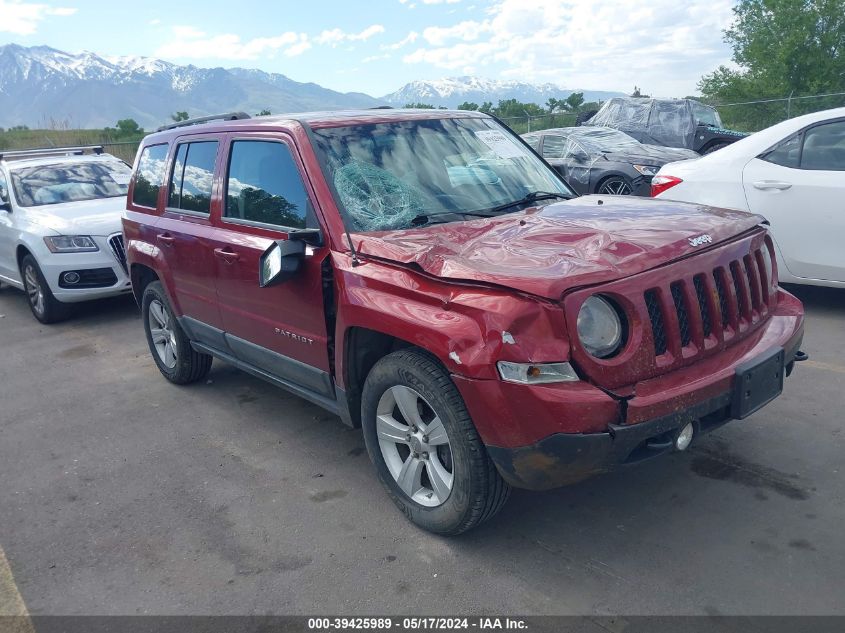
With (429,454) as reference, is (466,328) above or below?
above

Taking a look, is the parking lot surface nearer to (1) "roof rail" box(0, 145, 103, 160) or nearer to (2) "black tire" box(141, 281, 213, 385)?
(2) "black tire" box(141, 281, 213, 385)

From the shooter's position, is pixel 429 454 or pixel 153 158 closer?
pixel 429 454

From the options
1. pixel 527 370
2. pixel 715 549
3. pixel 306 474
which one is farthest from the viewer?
pixel 306 474

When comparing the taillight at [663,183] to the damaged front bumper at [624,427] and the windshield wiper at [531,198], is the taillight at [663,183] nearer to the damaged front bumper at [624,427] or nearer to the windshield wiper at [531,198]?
the windshield wiper at [531,198]

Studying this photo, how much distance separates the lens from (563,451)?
2.62 m

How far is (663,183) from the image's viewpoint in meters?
6.52

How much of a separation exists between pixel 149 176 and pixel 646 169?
809 centimetres

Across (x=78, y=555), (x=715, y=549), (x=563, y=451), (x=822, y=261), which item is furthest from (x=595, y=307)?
(x=822, y=261)

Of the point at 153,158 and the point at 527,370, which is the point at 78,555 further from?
the point at 153,158

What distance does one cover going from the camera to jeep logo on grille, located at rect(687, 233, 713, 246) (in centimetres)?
302

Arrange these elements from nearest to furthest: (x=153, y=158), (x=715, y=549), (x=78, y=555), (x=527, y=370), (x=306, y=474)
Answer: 1. (x=527, y=370)
2. (x=715, y=549)
3. (x=78, y=555)
4. (x=306, y=474)
5. (x=153, y=158)

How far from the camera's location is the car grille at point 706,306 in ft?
9.22

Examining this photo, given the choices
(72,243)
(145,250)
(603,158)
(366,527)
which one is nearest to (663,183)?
(145,250)

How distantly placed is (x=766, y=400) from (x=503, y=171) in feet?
6.18
